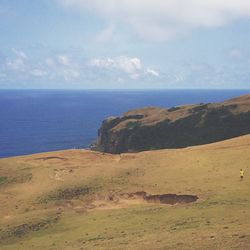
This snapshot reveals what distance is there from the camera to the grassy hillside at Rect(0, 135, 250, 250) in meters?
33.8

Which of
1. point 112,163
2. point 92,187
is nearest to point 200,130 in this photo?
point 112,163

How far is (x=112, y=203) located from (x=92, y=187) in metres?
5.10

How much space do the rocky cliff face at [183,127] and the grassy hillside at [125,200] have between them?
42440mm

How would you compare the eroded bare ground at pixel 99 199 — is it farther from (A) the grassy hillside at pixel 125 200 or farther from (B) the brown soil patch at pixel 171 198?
(A) the grassy hillside at pixel 125 200

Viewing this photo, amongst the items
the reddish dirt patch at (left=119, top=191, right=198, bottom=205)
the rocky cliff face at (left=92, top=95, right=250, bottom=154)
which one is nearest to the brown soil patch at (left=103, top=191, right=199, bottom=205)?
the reddish dirt patch at (left=119, top=191, right=198, bottom=205)

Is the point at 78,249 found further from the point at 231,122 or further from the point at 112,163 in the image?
the point at 231,122

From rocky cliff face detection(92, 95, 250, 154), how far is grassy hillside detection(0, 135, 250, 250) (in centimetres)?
4244

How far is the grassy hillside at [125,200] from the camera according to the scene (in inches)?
1329

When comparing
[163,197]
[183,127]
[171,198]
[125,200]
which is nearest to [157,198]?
[163,197]

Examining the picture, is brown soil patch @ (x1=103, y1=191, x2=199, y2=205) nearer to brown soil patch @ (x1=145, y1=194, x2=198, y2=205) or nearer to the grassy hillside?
brown soil patch @ (x1=145, y1=194, x2=198, y2=205)

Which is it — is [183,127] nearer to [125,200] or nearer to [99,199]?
[99,199]

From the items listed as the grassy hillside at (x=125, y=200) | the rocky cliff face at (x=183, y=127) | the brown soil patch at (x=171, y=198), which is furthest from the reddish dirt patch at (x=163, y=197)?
the rocky cliff face at (x=183, y=127)

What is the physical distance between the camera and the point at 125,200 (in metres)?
48.5

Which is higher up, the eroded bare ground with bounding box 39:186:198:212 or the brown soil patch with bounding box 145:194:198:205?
the brown soil patch with bounding box 145:194:198:205
